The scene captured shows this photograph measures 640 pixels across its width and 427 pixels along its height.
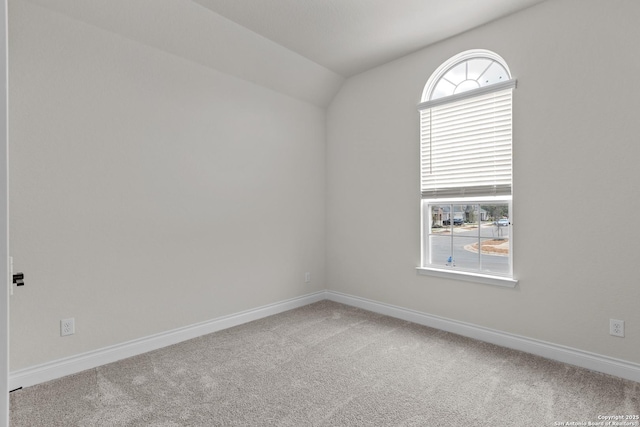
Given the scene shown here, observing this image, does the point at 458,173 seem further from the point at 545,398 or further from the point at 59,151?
the point at 59,151

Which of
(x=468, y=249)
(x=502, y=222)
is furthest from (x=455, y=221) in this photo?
(x=502, y=222)

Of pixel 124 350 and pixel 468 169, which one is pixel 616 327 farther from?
pixel 124 350

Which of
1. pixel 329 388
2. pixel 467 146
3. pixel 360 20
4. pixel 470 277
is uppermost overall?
pixel 360 20

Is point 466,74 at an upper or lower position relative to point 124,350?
upper

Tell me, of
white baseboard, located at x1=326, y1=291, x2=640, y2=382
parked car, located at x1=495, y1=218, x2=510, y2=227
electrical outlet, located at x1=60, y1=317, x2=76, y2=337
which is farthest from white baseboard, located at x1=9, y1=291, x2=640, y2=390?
parked car, located at x1=495, y1=218, x2=510, y2=227

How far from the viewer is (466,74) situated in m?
3.14

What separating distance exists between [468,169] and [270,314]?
2.55 m

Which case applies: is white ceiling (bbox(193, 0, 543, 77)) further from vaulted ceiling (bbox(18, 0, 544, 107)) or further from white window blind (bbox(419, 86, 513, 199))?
white window blind (bbox(419, 86, 513, 199))

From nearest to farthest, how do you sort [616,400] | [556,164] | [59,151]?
[616,400]
[59,151]
[556,164]

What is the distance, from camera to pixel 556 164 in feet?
8.40

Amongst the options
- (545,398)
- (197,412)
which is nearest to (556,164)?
(545,398)

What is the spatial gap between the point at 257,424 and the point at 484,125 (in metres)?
2.92

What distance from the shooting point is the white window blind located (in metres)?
2.87

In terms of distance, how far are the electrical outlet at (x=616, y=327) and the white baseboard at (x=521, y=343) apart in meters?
0.18
